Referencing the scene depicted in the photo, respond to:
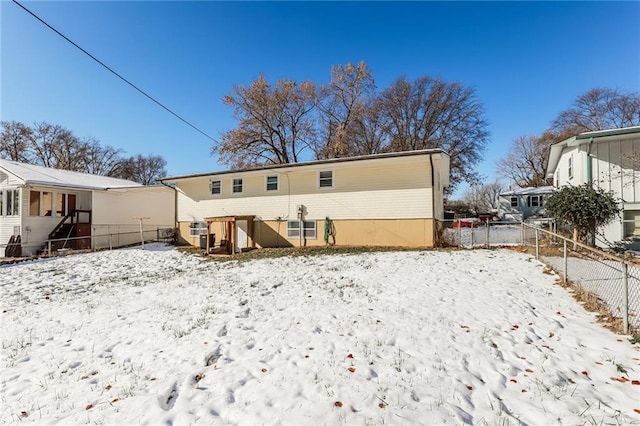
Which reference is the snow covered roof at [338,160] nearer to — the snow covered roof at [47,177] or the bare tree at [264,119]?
the snow covered roof at [47,177]

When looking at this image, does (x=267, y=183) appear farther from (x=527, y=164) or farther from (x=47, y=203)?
(x=527, y=164)

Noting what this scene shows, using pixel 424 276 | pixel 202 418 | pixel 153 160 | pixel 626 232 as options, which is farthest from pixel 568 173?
pixel 153 160

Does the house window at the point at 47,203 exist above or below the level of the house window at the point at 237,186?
below

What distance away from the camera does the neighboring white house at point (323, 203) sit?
42.3ft

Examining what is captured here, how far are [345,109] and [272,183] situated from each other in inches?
639

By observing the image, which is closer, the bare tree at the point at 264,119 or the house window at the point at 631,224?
the house window at the point at 631,224

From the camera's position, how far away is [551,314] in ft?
15.3

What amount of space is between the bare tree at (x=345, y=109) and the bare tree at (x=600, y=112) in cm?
2371

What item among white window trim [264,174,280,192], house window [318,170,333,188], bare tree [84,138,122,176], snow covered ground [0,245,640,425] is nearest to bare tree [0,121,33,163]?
bare tree [84,138,122,176]

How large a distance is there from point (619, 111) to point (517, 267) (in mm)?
37384

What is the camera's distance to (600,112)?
3228 centimetres

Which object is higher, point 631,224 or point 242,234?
point 631,224

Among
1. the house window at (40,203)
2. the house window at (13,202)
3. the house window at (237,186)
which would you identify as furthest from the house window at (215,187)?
the house window at (13,202)

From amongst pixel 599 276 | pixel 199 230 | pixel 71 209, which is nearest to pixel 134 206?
pixel 71 209
